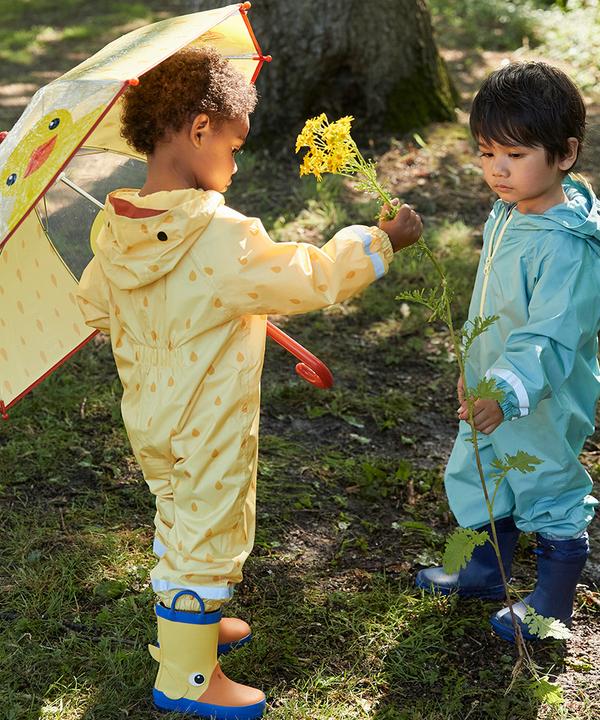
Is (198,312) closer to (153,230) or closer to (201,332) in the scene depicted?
(201,332)

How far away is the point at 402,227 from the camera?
7.85 ft

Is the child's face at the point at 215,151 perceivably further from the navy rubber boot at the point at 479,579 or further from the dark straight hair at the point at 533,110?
the navy rubber boot at the point at 479,579

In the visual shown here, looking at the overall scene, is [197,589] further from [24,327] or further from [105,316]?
[24,327]

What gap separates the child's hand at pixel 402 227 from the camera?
2389 millimetres

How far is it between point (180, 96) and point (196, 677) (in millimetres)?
1432

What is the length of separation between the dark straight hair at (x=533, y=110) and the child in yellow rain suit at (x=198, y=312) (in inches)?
13.3

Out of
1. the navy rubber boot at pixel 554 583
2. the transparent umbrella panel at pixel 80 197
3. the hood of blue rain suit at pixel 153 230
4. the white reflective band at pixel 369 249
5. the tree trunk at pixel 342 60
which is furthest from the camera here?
the tree trunk at pixel 342 60

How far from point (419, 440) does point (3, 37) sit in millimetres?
7687

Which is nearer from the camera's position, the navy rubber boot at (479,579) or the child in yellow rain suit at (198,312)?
the child in yellow rain suit at (198,312)

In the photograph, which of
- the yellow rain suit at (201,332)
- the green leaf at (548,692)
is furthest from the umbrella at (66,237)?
the green leaf at (548,692)

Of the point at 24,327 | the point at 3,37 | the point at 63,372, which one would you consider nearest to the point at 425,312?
the point at 63,372

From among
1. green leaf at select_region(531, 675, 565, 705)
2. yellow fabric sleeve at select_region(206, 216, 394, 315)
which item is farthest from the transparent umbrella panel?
green leaf at select_region(531, 675, 565, 705)

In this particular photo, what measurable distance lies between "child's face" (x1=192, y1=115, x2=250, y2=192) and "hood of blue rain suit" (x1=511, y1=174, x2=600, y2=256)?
0.77 meters

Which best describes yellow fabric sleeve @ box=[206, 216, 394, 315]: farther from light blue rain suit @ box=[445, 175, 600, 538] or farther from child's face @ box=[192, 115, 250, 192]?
light blue rain suit @ box=[445, 175, 600, 538]
